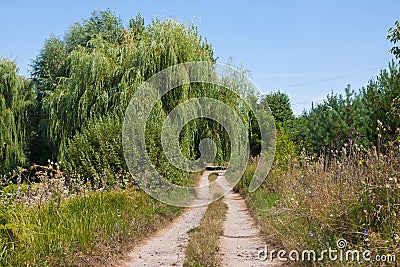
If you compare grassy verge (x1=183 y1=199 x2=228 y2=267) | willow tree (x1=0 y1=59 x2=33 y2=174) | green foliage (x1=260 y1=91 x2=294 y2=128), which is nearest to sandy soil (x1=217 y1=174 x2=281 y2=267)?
grassy verge (x1=183 y1=199 x2=228 y2=267)

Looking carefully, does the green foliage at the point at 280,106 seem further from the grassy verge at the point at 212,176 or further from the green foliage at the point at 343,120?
the grassy verge at the point at 212,176

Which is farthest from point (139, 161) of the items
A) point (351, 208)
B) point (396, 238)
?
point (396, 238)

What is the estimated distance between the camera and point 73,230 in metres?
5.98

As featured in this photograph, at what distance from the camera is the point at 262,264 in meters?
5.90

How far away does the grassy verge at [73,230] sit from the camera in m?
4.83

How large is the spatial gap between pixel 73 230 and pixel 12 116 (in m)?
16.5

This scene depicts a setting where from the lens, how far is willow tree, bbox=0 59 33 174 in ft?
66.8

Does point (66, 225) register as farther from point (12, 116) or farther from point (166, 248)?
point (12, 116)

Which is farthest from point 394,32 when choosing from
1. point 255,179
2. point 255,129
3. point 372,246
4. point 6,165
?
point 6,165

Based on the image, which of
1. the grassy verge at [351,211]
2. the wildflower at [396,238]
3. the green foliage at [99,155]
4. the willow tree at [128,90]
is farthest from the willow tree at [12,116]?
the wildflower at [396,238]

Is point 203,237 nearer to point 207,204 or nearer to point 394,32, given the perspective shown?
point 394,32

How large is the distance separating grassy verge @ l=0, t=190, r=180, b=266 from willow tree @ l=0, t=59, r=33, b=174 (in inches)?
528

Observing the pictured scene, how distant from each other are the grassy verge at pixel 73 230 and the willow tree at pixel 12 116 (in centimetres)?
1342

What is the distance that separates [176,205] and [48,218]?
6688mm
